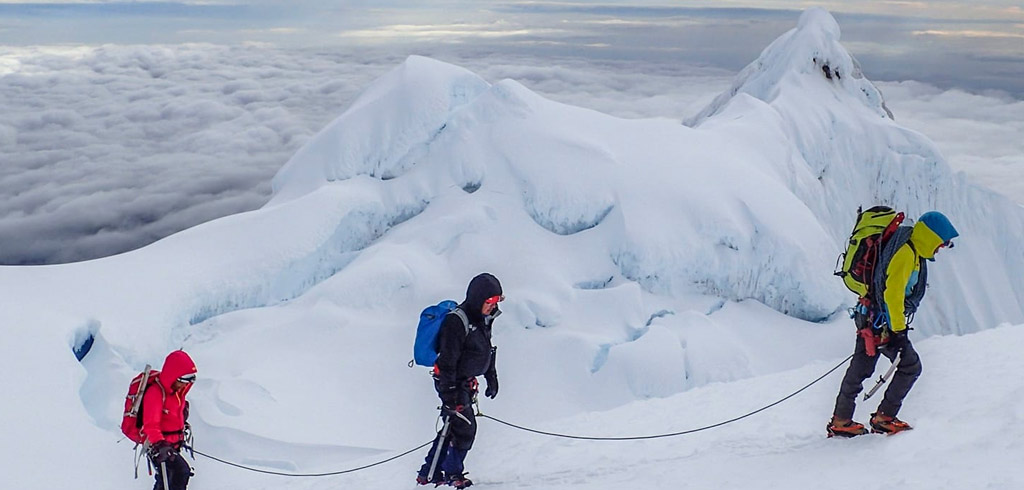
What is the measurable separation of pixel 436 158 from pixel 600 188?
507 cm

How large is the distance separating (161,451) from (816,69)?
111 ft

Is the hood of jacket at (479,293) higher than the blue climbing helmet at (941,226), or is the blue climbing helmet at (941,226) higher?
the blue climbing helmet at (941,226)

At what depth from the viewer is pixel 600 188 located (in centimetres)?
1917

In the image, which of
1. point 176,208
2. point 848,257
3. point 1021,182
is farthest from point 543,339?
point 1021,182

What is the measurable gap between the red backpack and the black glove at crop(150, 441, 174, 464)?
14 centimetres

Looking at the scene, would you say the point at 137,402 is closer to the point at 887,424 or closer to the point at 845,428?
the point at 845,428

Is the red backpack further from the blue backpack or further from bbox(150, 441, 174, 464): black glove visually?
the blue backpack

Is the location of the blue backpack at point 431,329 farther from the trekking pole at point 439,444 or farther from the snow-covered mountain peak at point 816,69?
the snow-covered mountain peak at point 816,69

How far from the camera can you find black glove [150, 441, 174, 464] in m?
5.87

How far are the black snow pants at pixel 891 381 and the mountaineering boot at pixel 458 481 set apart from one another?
310 cm

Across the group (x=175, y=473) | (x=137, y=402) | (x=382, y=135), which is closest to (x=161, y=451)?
(x=175, y=473)

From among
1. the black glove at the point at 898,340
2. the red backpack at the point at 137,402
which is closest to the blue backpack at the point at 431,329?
the red backpack at the point at 137,402

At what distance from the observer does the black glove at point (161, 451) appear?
5869 mm

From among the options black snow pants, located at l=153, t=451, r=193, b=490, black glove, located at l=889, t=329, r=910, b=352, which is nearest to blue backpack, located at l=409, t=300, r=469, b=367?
black snow pants, located at l=153, t=451, r=193, b=490
